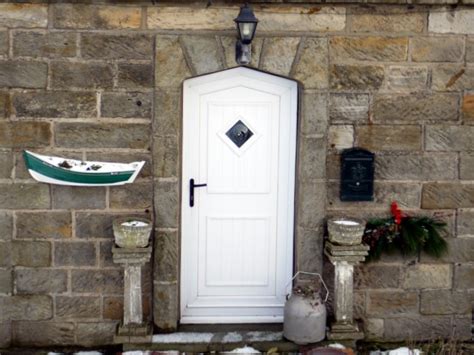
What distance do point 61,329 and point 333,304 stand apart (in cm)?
218

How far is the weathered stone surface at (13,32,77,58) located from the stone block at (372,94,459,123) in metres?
2.38

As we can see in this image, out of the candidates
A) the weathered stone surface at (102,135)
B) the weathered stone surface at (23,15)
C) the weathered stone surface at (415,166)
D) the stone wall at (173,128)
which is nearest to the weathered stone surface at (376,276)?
the stone wall at (173,128)

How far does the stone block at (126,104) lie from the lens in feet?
16.4

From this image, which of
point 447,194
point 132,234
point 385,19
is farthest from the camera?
point 447,194

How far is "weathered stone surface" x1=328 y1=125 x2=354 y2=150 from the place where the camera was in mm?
5148

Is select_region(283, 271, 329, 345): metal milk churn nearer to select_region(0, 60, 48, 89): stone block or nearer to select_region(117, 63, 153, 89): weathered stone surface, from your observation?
select_region(117, 63, 153, 89): weathered stone surface

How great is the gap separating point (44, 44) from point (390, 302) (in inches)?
134

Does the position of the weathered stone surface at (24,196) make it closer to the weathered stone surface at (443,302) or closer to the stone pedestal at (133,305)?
the stone pedestal at (133,305)

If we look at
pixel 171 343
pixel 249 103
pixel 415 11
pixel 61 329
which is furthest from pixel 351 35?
pixel 61 329

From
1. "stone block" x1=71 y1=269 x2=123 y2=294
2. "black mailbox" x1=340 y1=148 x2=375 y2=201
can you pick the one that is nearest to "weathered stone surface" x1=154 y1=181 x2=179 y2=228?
"stone block" x1=71 y1=269 x2=123 y2=294

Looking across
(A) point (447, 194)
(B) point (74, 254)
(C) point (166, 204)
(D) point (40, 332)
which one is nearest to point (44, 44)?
(C) point (166, 204)

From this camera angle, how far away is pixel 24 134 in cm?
498

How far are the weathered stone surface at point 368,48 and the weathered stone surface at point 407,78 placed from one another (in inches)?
3.9

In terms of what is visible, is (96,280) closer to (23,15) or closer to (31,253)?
(31,253)
